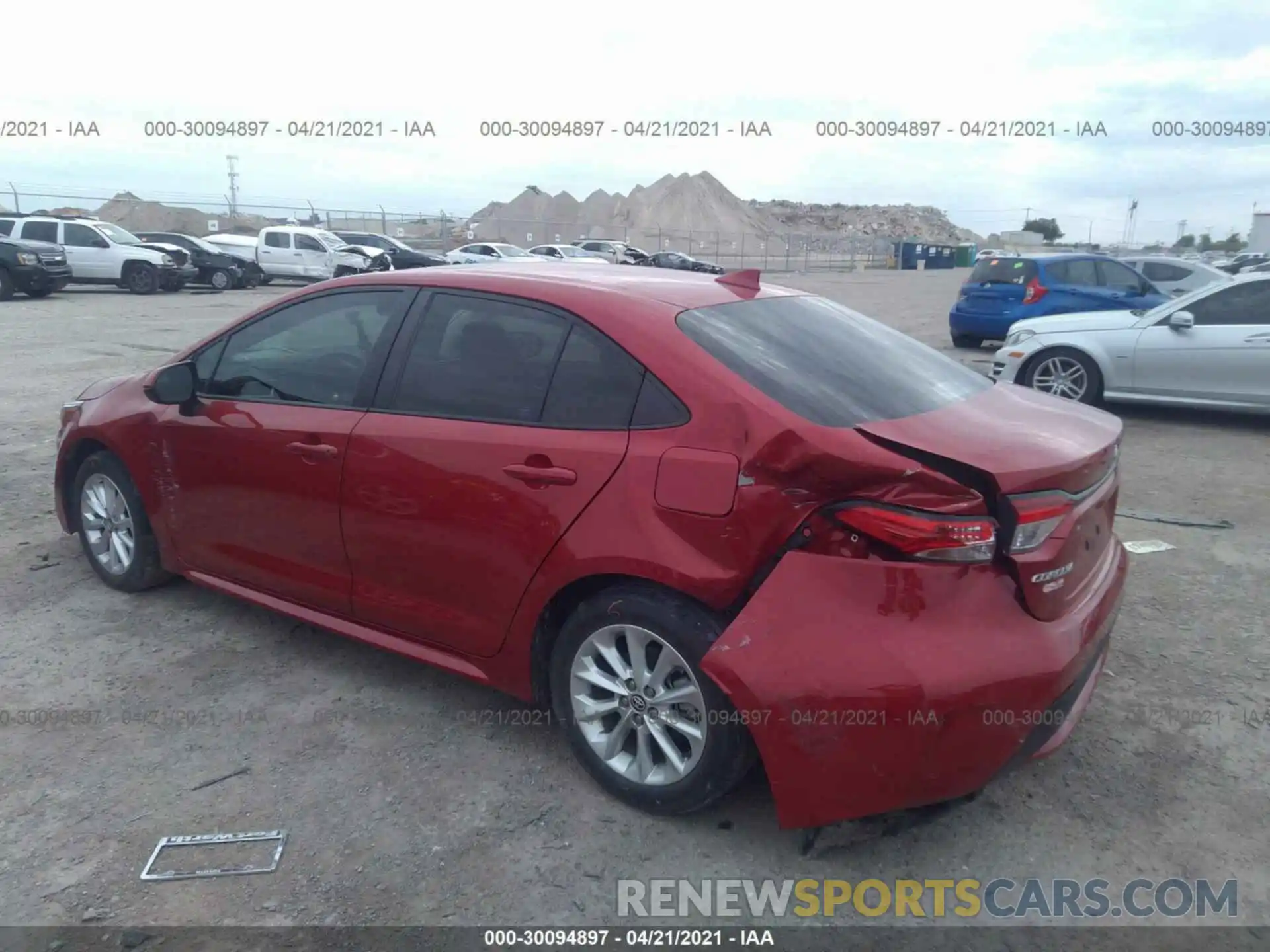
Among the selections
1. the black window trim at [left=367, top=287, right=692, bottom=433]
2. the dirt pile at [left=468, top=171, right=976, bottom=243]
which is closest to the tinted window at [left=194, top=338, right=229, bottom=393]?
the black window trim at [left=367, top=287, right=692, bottom=433]

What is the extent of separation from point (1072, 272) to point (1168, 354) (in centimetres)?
460

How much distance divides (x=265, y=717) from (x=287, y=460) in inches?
38.2

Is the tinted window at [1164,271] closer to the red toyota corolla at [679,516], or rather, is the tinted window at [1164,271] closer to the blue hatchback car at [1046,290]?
the blue hatchback car at [1046,290]

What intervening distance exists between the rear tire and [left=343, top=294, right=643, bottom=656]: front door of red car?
75.0ft

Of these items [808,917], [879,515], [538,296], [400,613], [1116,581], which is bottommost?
[808,917]

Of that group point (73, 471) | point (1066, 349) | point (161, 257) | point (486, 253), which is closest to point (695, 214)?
point (486, 253)

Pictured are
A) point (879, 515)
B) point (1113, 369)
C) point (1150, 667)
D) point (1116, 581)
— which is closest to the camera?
point (879, 515)

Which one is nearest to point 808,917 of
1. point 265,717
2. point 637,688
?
point 637,688

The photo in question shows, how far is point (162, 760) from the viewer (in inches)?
130

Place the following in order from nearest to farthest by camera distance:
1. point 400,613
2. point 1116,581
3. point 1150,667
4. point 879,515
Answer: point 879,515 < point 1116,581 < point 400,613 < point 1150,667

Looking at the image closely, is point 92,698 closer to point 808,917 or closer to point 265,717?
point 265,717

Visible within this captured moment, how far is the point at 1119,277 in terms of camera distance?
12867 mm

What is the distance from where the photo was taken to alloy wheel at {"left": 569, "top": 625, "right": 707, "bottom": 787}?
2869 mm

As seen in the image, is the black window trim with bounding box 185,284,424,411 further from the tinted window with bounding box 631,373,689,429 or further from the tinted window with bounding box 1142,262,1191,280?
the tinted window with bounding box 1142,262,1191,280
